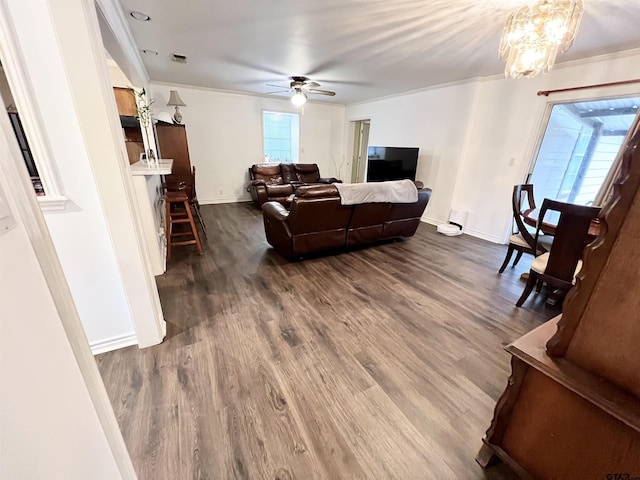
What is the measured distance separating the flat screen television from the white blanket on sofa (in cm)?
161

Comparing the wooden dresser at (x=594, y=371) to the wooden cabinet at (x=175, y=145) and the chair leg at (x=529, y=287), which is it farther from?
the wooden cabinet at (x=175, y=145)

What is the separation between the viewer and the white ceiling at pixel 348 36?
2.04 metres

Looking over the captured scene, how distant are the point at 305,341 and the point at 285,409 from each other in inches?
20.5

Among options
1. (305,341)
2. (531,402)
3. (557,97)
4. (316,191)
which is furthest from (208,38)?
(557,97)

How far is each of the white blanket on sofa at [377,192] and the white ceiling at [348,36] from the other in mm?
1454

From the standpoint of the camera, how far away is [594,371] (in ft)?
2.70

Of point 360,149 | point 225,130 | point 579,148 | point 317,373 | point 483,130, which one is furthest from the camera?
point 360,149

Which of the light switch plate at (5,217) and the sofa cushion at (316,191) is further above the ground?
the light switch plate at (5,217)

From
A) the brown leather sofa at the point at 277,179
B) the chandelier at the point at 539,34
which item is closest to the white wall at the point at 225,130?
the brown leather sofa at the point at 277,179

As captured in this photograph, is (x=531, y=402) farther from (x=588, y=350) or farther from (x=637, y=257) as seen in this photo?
(x=637, y=257)

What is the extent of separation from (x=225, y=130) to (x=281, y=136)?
1.46m

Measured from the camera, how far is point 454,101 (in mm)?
4246

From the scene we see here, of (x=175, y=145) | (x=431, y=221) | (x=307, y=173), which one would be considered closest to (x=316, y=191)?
(x=431, y=221)

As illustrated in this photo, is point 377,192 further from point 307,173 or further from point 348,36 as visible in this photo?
point 307,173
